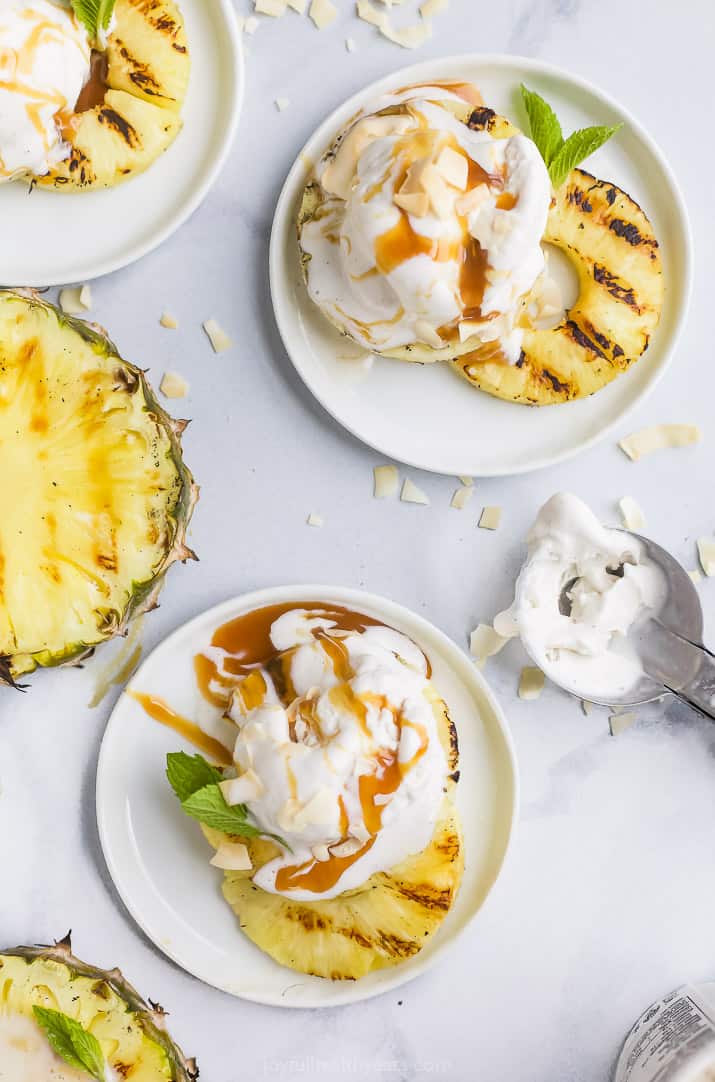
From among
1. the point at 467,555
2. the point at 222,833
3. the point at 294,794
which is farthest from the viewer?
the point at 467,555

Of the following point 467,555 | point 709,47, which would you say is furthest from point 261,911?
point 709,47

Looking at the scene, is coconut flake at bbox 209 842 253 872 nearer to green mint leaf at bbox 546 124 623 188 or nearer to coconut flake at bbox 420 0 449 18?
green mint leaf at bbox 546 124 623 188

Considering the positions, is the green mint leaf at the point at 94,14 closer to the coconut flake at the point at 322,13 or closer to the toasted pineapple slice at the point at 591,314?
the coconut flake at the point at 322,13

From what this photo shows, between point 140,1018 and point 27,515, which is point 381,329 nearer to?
point 27,515

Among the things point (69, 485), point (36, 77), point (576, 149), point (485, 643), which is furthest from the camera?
point (485, 643)

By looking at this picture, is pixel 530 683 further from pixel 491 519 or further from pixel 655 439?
pixel 655 439

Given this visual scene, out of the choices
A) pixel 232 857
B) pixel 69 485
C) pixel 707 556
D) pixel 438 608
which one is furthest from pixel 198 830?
pixel 707 556
